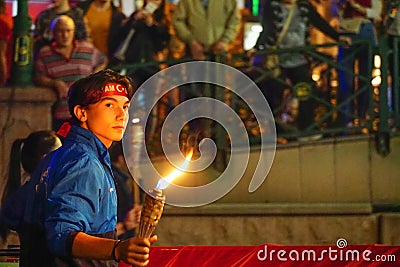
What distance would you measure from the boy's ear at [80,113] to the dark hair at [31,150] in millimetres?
3026

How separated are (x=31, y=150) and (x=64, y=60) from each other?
197 cm

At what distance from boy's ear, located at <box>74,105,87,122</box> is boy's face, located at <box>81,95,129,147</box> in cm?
1

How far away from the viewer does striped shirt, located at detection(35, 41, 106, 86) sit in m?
10.6

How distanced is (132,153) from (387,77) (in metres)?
2.52

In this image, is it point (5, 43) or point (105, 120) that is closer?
point (105, 120)

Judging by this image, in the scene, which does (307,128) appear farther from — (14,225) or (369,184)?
(14,225)

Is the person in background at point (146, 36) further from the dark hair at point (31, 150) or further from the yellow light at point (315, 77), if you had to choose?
the dark hair at point (31, 150)

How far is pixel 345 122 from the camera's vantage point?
10859 millimetres

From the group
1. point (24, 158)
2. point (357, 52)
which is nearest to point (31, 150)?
point (24, 158)

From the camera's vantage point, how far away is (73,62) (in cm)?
1064

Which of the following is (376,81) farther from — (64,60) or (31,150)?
(31,150)

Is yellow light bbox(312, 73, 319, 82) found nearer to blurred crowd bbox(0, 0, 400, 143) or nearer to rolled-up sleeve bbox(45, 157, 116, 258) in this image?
blurred crowd bbox(0, 0, 400, 143)

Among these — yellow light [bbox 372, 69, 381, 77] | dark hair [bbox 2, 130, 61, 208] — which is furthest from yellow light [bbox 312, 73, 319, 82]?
dark hair [bbox 2, 130, 61, 208]

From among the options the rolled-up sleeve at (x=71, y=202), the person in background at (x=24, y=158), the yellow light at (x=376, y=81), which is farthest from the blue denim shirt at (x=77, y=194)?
the yellow light at (x=376, y=81)
